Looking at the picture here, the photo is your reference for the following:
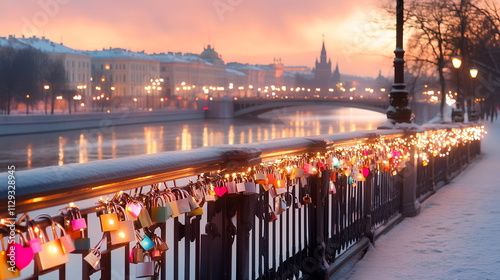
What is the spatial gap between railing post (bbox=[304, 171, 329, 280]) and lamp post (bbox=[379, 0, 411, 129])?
4553 mm

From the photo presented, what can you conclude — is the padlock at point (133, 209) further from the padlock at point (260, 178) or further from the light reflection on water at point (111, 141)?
the light reflection on water at point (111, 141)

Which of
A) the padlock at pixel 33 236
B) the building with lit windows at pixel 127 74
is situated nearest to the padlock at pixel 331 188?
the padlock at pixel 33 236

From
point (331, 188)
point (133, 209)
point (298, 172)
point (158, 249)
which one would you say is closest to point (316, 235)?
point (331, 188)

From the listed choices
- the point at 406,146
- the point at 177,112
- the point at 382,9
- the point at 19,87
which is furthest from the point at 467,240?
the point at 177,112

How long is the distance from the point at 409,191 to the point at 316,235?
3.89m

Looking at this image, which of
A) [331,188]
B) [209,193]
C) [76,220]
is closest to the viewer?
[76,220]

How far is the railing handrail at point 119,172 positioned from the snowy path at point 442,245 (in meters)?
1.98

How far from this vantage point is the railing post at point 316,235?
549 centimetres

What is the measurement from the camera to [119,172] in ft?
9.48

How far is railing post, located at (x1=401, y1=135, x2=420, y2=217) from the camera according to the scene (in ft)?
29.7

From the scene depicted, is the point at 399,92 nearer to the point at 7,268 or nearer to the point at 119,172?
the point at 119,172

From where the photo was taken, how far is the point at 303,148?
16.6ft

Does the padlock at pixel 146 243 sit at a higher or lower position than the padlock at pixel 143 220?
lower

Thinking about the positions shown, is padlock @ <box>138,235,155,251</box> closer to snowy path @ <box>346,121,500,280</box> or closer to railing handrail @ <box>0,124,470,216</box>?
Result: railing handrail @ <box>0,124,470,216</box>
